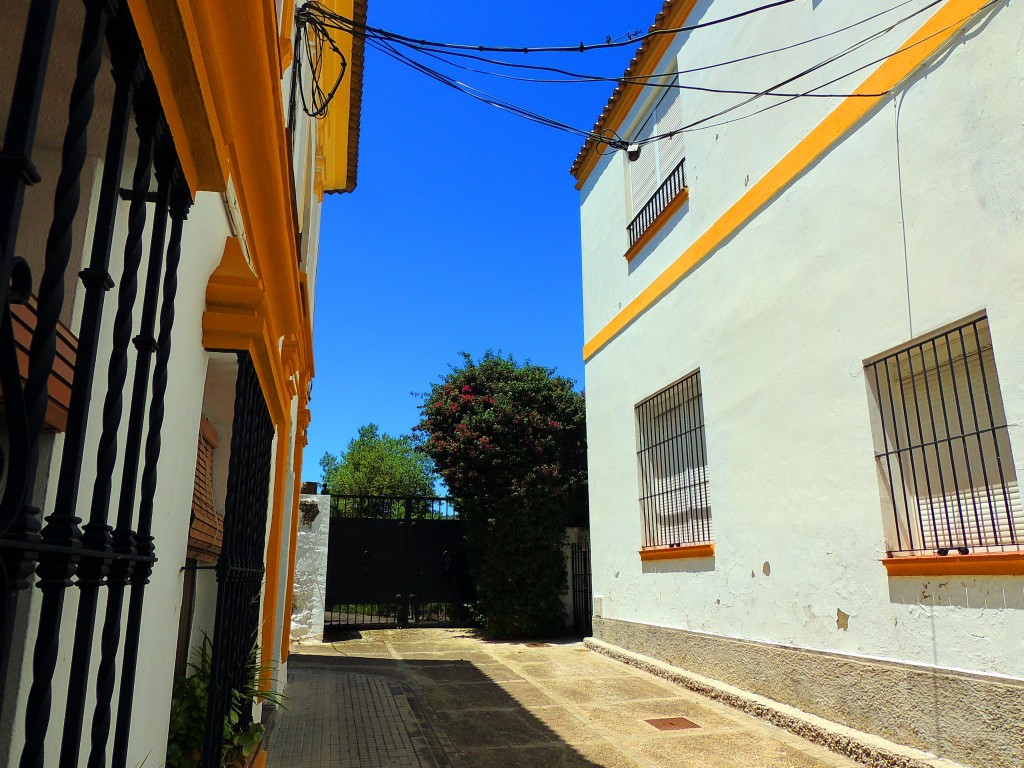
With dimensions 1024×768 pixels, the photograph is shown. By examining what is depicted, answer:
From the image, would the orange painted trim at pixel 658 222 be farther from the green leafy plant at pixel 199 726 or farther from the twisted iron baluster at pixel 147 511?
the twisted iron baluster at pixel 147 511

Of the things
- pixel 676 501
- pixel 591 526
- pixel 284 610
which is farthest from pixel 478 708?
pixel 591 526

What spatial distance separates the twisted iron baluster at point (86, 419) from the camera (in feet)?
3.59

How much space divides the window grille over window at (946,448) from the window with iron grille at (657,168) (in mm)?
3722

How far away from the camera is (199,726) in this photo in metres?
2.83

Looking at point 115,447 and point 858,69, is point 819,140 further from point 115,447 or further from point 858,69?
point 115,447

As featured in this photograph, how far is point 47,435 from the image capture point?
1.32 meters

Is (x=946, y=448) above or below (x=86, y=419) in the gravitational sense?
above

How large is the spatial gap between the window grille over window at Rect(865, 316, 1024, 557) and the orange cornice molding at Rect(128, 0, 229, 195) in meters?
3.97

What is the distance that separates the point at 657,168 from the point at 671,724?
6.06 m

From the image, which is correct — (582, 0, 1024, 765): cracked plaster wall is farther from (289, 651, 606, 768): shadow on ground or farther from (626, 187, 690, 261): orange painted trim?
(289, 651, 606, 768): shadow on ground

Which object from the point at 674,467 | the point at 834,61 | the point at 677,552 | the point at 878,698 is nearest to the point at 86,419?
the point at 878,698

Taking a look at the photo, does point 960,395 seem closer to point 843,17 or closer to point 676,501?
point 843,17

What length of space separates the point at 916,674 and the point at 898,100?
11.6 ft

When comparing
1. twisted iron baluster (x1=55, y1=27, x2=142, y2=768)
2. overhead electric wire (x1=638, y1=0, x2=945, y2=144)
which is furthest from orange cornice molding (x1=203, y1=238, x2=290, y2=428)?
overhead electric wire (x1=638, y1=0, x2=945, y2=144)
